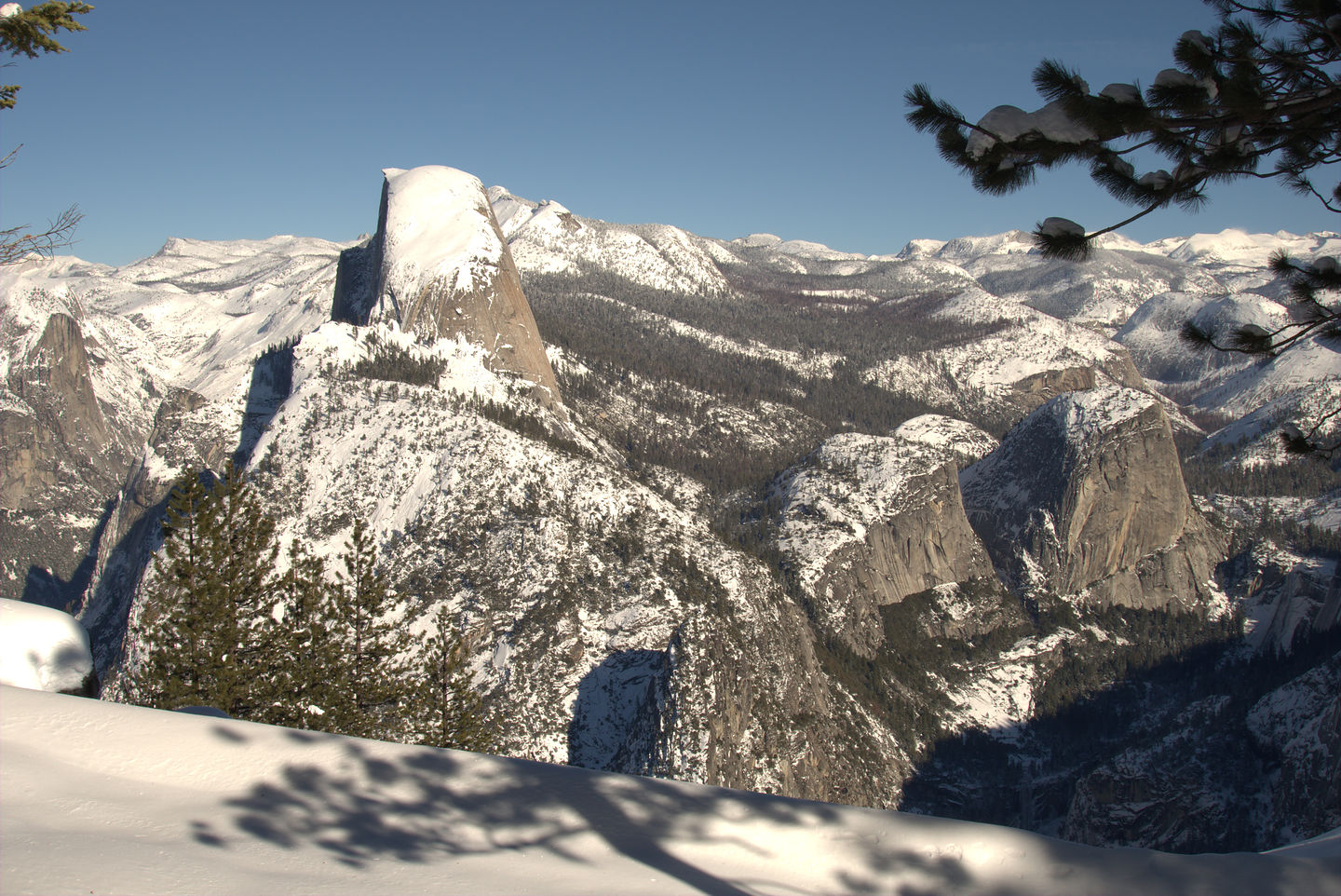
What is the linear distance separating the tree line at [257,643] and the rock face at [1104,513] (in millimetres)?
115738

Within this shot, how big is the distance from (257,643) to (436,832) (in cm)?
1922

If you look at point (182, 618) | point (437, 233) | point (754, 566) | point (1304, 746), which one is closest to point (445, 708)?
point (182, 618)

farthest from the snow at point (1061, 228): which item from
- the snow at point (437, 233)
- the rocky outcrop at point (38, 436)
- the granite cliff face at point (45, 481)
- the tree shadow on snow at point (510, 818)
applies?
the rocky outcrop at point (38, 436)

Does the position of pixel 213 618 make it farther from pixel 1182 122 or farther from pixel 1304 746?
pixel 1304 746

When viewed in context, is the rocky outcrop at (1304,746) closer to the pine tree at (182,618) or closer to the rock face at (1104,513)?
the rock face at (1104,513)

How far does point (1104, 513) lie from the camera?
397 feet

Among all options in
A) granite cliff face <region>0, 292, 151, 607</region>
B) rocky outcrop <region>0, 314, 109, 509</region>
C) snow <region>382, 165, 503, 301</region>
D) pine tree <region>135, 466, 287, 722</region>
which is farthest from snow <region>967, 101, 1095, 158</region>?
rocky outcrop <region>0, 314, 109, 509</region>

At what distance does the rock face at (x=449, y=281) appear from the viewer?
104375 millimetres

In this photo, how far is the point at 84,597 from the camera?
109875 millimetres

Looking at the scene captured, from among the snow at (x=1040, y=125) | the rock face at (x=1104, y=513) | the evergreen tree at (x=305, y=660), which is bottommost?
the evergreen tree at (x=305, y=660)

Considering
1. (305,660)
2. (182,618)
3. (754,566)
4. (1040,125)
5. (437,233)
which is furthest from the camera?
(437,233)

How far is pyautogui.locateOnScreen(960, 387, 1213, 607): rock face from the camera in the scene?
394 feet

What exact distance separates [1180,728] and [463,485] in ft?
277

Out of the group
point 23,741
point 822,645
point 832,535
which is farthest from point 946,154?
point 832,535
